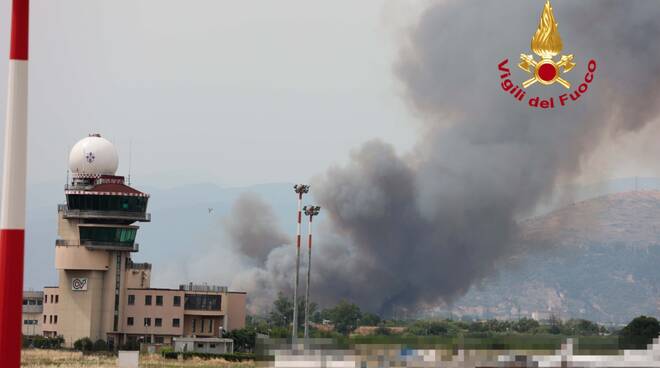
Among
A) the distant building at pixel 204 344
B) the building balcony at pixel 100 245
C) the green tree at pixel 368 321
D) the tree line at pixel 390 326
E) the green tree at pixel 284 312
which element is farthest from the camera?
the green tree at pixel 284 312

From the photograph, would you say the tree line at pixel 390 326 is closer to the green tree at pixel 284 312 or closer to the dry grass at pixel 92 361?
the green tree at pixel 284 312

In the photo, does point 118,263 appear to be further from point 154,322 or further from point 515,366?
point 515,366

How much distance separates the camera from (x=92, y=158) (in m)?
131

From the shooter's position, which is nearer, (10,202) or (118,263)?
(10,202)

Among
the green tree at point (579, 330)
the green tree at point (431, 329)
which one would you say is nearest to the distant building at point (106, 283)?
the green tree at point (431, 329)

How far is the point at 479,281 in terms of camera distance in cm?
19812

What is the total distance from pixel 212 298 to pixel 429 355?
268 feet

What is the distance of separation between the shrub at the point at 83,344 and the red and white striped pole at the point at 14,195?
4010 inches

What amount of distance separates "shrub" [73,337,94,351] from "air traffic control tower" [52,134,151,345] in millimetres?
1914

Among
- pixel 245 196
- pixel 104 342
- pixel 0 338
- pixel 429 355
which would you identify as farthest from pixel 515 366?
pixel 245 196

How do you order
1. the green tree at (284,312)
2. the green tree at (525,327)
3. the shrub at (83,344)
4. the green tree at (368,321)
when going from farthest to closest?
the green tree at (284,312), the green tree at (368,321), the shrub at (83,344), the green tree at (525,327)

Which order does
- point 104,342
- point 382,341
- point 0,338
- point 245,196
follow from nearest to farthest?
point 0,338 → point 382,341 → point 104,342 → point 245,196

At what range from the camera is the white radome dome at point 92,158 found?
131m

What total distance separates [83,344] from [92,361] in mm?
26239
